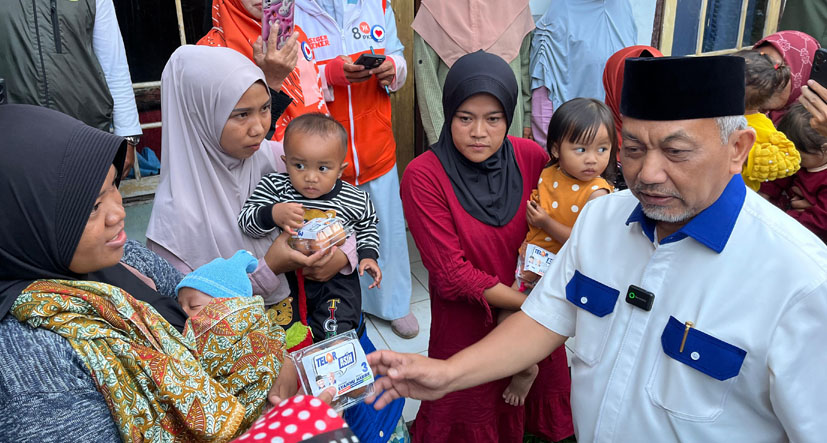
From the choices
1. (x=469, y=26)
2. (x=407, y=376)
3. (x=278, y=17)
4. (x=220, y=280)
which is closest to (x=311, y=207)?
(x=220, y=280)

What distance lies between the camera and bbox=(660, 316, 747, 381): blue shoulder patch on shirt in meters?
1.14

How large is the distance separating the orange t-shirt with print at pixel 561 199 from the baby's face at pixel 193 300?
1.25 metres

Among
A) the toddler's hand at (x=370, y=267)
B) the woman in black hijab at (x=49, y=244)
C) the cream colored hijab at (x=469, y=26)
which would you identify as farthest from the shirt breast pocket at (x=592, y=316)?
the cream colored hijab at (x=469, y=26)

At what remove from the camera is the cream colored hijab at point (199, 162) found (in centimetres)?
189

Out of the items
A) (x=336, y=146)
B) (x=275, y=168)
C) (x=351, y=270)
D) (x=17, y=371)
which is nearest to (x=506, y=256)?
(x=351, y=270)

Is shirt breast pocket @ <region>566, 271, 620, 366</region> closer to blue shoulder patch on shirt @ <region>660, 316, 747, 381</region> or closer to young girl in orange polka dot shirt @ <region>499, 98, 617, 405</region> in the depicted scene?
blue shoulder patch on shirt @ <region>660, 316, 747, 381</region>

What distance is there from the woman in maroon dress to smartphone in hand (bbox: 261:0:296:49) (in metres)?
0.82

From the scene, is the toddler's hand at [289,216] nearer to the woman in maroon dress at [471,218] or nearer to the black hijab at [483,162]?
the woman in maroon dress at [471,218]

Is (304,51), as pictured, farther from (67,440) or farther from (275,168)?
(67,440)

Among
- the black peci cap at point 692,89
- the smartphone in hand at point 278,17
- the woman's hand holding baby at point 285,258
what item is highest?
the smartphone in hand at point 278,17

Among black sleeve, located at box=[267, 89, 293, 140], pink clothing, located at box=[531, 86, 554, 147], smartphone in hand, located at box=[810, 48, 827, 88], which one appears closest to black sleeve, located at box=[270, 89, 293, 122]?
black sleeve, located at box=[267, 89, 293, 140]

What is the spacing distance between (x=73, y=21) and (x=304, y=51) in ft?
3.94

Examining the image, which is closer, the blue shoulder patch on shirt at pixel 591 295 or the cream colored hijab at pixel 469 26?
the blue shoulder patch on shirt at pixel 591 295

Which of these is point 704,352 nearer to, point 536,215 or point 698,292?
point 698,292
